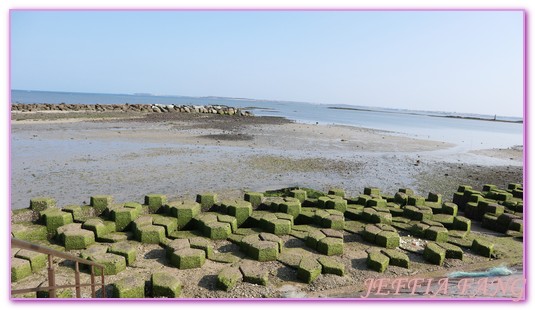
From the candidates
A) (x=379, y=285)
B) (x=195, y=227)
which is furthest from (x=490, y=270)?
(x=195, y=227)

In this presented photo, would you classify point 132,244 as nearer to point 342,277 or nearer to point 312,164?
point 342,277

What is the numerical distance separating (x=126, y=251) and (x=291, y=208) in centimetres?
412

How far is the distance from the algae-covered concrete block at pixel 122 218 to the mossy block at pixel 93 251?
108 centimetres

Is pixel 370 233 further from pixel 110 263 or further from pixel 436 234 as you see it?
pixel 110 263

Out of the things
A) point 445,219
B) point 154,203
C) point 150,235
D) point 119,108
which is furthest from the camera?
point 119,108

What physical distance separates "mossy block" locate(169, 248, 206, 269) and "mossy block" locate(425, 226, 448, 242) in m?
5.33

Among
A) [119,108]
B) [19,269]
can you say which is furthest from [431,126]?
[19,269]

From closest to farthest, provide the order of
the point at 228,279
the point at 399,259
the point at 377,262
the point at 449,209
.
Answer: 1. the point at 228,279
2. the point at 377,262
3. the point at 399,259
4. the point at 449,209

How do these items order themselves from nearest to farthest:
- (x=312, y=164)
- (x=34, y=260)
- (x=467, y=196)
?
1. (x=34, y=260)
2. (x=467, y=196)
3. (x=312, y=164)

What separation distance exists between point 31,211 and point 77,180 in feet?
17.0

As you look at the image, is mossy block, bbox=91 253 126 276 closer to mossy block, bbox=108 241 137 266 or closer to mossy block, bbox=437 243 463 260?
mossy block, bbox=108 241 137 266

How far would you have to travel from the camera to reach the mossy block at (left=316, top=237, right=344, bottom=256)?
23.2ft

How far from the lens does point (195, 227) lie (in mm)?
8148

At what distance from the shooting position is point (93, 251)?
6.40 m
